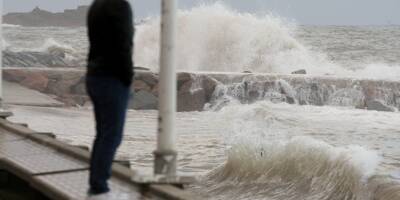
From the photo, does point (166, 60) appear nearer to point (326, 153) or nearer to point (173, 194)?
point (173, 194)

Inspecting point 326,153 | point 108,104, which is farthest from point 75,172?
point 326,153

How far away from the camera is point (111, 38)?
13.2 ft

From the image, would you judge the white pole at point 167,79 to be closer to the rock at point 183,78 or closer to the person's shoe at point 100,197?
the person's shoe at point 100,197

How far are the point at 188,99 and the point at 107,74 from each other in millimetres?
13538

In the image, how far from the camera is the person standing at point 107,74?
400 centimetres

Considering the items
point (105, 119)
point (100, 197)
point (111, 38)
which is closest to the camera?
point (111, 38)

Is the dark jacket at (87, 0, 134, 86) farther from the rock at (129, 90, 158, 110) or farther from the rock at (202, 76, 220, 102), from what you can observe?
the rock at (202, 76, 220, 102)

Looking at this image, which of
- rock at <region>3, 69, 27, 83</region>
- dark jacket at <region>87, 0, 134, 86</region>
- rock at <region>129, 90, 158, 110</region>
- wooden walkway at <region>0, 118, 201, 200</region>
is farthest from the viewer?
rock at <region>3, 69, 27, 83</region>

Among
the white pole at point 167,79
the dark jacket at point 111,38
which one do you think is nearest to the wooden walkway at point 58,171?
the white pole at point 167,79

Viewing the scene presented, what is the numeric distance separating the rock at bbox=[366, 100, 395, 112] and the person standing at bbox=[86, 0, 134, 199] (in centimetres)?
1486

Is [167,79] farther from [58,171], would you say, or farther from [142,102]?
[142,102]

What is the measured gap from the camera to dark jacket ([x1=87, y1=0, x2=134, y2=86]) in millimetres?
3986

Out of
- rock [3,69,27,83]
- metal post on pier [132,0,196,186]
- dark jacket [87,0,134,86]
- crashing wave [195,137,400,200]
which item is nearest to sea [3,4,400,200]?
crashing wave [195,137,400,200]

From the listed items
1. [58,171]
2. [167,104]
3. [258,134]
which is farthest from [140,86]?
[167,104]
